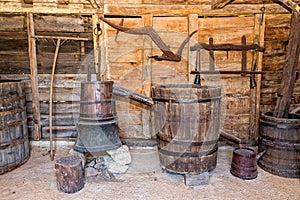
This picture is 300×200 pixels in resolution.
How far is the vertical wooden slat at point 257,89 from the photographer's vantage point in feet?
10.5

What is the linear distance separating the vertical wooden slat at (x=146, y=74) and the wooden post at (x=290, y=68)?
163 cm

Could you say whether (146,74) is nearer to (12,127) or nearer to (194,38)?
(194,38)

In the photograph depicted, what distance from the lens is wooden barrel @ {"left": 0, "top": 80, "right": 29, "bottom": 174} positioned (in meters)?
2.60

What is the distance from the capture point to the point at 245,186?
2383mm

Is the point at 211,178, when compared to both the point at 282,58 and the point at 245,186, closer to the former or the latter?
the point at 245,186

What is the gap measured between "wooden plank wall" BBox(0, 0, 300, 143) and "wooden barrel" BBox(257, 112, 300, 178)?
0.81 metres

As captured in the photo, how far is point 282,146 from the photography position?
2.51 metres

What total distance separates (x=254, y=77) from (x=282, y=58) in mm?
506

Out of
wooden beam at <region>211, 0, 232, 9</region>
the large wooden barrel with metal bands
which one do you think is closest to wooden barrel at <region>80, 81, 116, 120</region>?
the large wooden barrel with metal bands

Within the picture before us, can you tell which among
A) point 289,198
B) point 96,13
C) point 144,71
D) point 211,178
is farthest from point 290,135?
point 96,13

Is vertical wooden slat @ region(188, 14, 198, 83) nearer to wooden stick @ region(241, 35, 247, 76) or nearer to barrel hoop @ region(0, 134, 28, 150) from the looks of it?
wooden stick @ region(241, 35, 247, 76)

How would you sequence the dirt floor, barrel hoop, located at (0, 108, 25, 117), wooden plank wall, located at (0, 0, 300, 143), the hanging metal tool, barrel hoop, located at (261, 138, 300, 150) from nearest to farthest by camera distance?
the dirt floor < barrel hoop, located at (261, 138, 300, 150) < barrel hoop, located at (0, 108, 25, 117) < the hanging metal tool < wooden plank wall, located at (0, 0, 300, 143)

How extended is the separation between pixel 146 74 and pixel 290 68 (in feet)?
5.73

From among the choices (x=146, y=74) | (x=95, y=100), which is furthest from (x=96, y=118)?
(x=146, y=74)
